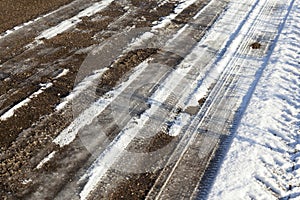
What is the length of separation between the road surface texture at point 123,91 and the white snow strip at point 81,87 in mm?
19

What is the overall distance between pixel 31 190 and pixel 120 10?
7142 mm

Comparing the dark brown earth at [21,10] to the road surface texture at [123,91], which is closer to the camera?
the road surface texture at [123,91]

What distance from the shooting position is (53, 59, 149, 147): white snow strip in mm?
6406

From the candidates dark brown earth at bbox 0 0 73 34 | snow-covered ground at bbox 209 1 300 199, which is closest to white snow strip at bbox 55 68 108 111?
snow-covered ground at bbox 209 1 300 199

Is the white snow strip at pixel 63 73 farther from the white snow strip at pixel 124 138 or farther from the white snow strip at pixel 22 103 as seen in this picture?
the white snow strip at pixel 124 138

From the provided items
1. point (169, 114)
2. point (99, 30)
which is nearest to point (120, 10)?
point (99, 30)

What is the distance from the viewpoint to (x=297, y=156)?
610cm

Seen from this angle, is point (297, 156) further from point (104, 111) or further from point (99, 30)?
point (99, 30)

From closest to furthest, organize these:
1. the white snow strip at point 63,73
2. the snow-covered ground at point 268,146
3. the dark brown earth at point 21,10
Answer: the snow-covered ground at point 268,146 < the white snow strip at point 63,73 < the dark brown earth at point 21,10

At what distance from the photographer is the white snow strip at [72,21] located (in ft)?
32.6

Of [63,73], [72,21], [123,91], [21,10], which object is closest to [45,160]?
[123,91]

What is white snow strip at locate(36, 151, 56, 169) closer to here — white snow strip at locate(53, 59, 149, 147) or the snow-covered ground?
white snow strip at locate(53, 59, 149, 147)

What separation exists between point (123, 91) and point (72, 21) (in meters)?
3.95

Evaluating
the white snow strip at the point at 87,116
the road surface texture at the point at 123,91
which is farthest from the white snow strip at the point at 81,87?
the white snow strip at the point at 87,116
